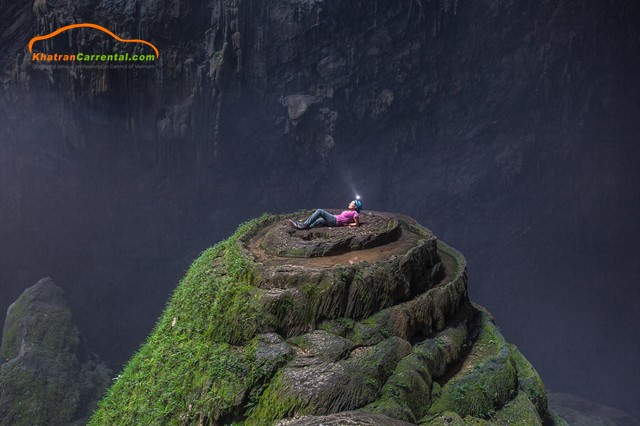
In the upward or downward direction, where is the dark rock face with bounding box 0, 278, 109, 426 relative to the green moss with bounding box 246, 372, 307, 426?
downward

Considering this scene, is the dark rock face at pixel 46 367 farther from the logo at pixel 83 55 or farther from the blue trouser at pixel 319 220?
the blue trouser at pixel 319 220

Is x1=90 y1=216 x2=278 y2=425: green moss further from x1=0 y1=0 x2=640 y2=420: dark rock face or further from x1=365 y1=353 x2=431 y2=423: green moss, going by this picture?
x1=0 y1=0 x2=640 y2=420: dark rock face

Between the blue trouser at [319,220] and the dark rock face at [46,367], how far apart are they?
15.0m

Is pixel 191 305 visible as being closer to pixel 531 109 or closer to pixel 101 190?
pixel 101 190

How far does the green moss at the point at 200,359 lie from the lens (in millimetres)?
6969

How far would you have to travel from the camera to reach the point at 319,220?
11.3 meters

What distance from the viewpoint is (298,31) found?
92.5ft

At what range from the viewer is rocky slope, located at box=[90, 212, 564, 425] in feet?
22.4

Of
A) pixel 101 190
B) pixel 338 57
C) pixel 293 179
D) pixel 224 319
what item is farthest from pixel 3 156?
pixel 224 319

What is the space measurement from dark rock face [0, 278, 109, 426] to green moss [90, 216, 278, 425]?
10783mm

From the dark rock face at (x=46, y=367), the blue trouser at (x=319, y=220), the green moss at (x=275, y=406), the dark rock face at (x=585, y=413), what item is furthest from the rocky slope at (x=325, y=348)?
the dark rock face at (x=585, y=413)

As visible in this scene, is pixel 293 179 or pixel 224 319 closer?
pixel 224 319

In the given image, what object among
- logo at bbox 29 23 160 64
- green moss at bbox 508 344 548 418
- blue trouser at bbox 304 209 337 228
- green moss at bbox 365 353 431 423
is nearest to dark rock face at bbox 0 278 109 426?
logo at bbox 29 23 160 64

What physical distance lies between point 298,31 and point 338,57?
3738 millimetres
